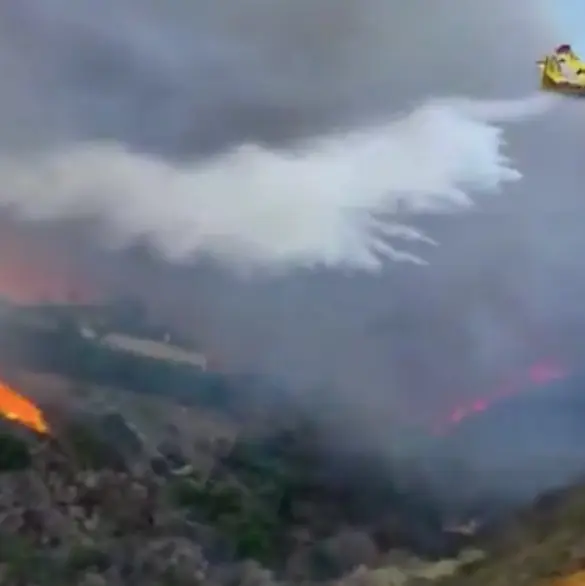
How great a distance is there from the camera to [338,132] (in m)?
2.62

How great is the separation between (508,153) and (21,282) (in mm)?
1338

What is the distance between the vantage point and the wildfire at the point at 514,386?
2.56m

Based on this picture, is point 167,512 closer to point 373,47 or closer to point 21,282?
point 21,282

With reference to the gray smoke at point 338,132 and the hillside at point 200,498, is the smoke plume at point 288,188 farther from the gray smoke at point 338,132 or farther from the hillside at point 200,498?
the hillside at point 200,498

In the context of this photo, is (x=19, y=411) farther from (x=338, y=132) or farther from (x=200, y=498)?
(x=338, y=132)

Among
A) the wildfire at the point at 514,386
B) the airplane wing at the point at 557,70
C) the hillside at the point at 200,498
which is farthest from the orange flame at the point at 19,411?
the airplane wing at the point at 557,70

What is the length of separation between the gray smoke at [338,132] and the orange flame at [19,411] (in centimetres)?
35

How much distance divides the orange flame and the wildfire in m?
1.00

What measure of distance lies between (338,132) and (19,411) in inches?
42.5

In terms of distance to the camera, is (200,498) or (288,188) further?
(288,188)

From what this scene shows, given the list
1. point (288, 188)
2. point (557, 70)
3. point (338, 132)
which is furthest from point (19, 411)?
point (557, 70)

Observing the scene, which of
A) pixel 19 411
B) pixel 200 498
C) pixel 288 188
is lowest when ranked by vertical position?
pixel 200 498

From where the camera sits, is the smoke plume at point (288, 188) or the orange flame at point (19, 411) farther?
the smoke plume at point (288, 188)

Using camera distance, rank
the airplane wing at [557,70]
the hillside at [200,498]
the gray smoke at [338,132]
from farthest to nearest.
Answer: the airplane wing at [557,70] → the gray smoke at [338,132] → the hillside at [200,498]
